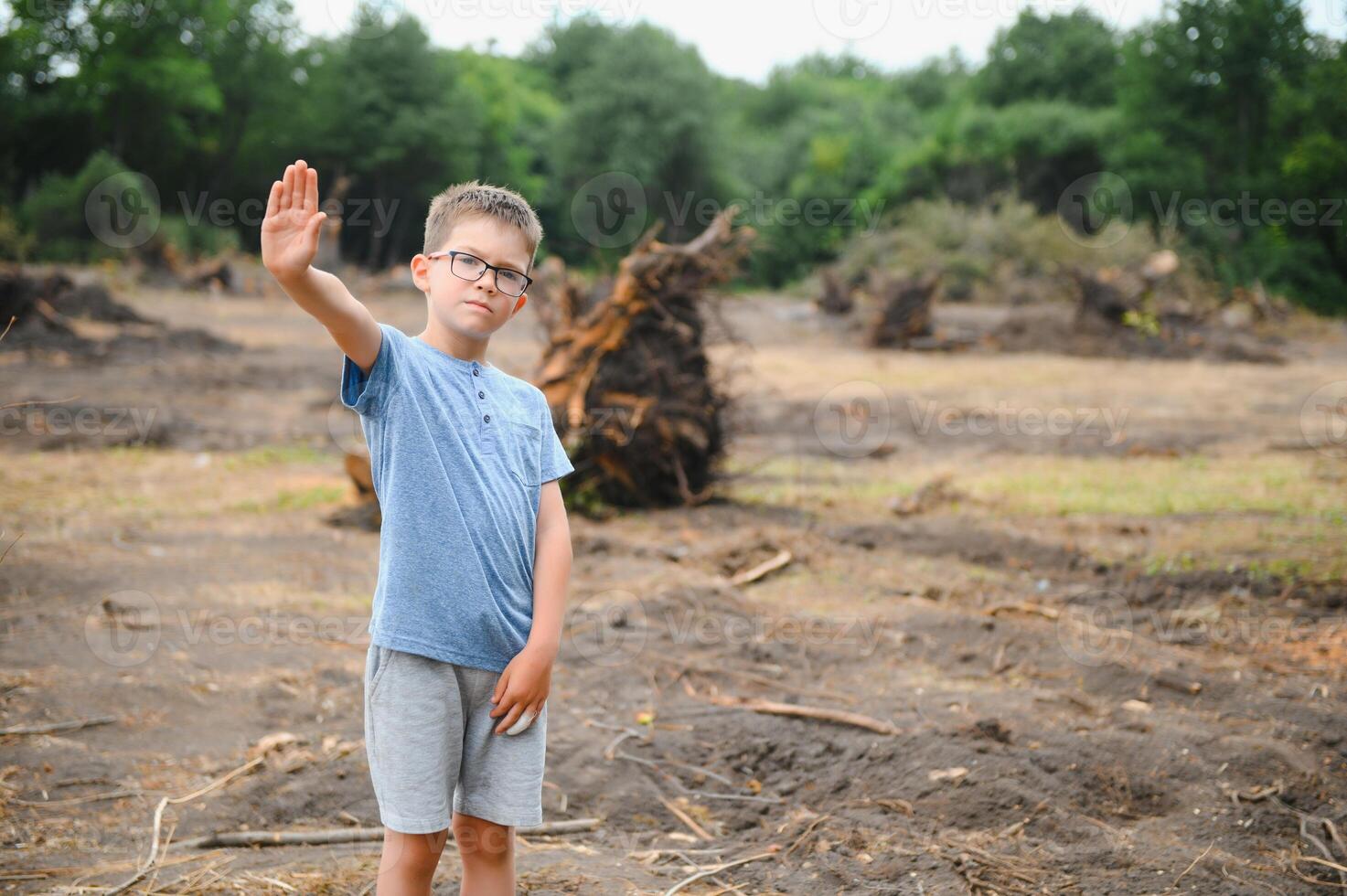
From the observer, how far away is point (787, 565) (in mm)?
6035

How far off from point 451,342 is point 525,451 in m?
0.26

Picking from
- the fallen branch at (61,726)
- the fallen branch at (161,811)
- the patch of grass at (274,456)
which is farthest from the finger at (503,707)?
the patch of grass at (274,456)

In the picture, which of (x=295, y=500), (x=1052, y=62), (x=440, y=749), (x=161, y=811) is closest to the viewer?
(x=440, y=749)

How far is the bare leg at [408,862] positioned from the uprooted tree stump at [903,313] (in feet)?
54.3

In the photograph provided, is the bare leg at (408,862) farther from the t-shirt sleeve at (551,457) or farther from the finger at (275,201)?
the finger at (275,201)

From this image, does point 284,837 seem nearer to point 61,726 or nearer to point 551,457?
point 61,726

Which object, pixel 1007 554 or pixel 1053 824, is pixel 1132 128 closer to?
pixel 1007 554

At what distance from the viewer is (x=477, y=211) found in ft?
7.06

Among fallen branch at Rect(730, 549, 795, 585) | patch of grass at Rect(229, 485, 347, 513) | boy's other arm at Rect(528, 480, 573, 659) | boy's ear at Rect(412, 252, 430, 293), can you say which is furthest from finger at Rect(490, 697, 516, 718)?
patch of grass at Rect(229, 485, 347, 513)

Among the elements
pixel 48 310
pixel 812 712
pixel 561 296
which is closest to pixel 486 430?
pixel 812 712

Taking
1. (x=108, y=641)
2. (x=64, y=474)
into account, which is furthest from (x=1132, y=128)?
(x=108, y=641)

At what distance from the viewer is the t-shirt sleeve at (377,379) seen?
207 cm

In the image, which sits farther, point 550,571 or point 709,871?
point 709,871

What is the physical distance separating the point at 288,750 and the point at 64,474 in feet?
16.9
